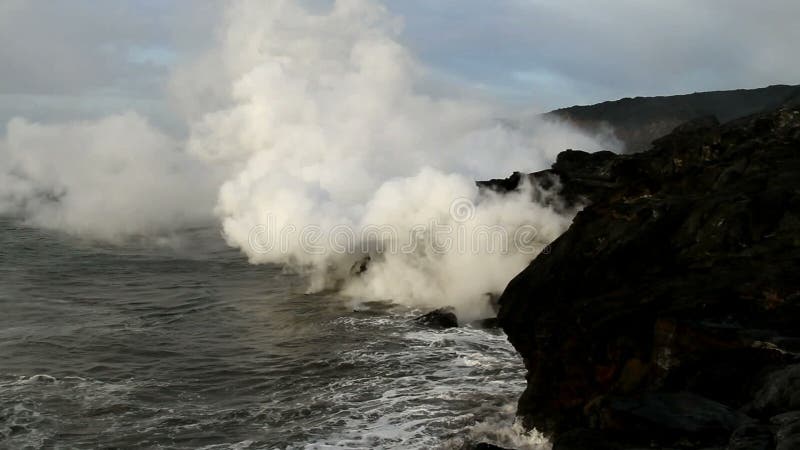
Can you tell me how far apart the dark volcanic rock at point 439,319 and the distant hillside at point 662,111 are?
46.5m

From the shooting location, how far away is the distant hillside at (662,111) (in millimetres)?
65438

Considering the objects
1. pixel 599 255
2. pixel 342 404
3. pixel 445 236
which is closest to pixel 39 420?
pixel 342 404

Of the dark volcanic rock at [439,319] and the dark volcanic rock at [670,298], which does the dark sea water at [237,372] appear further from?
the dark volcanic rock at [670,298]

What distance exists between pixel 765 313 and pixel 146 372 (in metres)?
14.5

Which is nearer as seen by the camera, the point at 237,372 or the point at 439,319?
the point at 237,372

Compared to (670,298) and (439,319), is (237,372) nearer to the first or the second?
(439,319)

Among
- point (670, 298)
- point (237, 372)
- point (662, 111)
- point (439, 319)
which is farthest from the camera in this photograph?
point (662, 111)

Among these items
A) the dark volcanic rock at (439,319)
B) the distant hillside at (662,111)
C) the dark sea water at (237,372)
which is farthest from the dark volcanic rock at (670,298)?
the distant hillside at (662,111)

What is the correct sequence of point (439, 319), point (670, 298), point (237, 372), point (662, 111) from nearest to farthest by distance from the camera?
1. point (670, 298)
2. point (237, 372)
3. point (439, 319)
4. point (662, 111)

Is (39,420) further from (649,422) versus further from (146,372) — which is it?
(649,422)

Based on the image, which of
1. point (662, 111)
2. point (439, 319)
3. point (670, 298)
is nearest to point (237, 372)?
point (439, 319)

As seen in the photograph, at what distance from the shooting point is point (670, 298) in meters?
11.0

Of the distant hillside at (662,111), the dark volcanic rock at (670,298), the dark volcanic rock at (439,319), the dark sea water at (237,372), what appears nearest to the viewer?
the dark volcanic rock at (670,298)

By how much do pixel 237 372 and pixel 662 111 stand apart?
2442 inches
